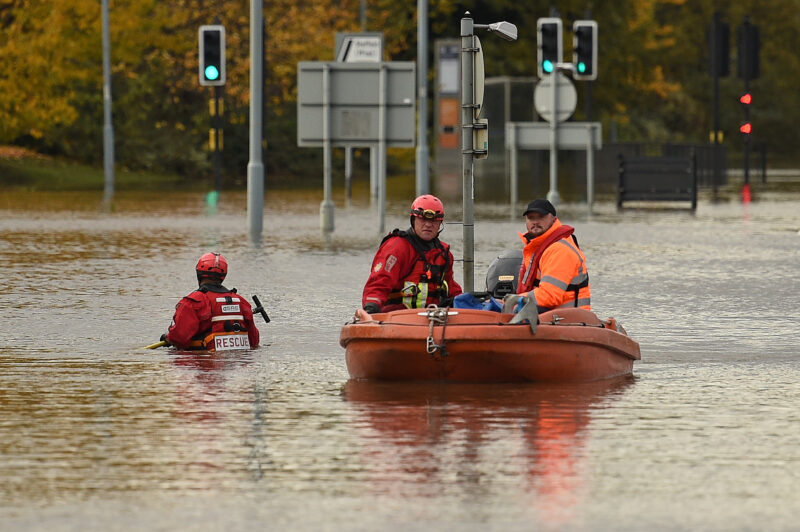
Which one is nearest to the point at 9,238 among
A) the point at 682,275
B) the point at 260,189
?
the point at 260,189

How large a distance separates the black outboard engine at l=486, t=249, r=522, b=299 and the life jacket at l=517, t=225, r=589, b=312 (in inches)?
14.7

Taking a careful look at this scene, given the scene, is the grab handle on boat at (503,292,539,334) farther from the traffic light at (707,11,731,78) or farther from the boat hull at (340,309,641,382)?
the traffic light at (707,11,731,78)

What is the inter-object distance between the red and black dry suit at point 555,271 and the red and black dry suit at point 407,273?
59 cm

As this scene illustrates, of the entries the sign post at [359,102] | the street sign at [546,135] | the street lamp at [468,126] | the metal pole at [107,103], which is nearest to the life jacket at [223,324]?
the street lamp at [468,126]

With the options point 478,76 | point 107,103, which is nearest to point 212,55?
point 478,76

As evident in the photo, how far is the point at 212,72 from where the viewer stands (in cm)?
3166

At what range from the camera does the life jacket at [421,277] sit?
12.7 meters

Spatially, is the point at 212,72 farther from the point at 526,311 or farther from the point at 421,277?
the point at 526,311

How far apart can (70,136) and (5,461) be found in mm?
53199

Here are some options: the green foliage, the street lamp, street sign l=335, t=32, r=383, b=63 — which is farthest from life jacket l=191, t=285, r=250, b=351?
the green foliage

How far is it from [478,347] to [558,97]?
75.4ft

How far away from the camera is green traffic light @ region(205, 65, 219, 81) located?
1243 inches

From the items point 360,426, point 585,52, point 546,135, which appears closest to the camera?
point 360,426

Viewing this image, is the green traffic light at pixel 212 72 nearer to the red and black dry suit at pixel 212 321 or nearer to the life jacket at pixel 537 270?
the red and black dry suit at pixel 212 321
